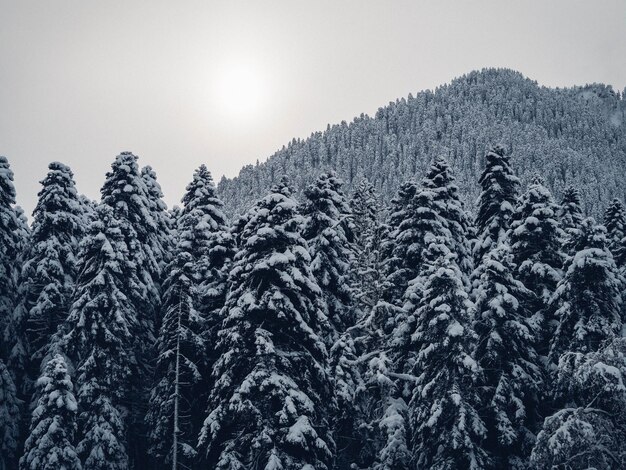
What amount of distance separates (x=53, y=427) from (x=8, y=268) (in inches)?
448

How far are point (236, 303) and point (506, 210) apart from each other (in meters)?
17.0

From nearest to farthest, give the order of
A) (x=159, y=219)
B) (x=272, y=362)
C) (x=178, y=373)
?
1. (x=272, y=362)
2. (x=178, y=373)
3. (x=159, y=219)

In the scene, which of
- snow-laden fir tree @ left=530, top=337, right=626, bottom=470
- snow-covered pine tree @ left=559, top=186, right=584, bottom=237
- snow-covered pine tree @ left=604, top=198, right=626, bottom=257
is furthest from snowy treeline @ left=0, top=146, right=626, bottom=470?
snow-covered pine tree @ left=604, top=198, right=626, bottom=257

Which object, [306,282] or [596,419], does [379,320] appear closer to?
[306,282]

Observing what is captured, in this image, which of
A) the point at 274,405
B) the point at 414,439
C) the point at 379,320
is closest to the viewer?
the point at 274,405

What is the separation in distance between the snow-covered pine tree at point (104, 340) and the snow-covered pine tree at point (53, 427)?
42.9 inches

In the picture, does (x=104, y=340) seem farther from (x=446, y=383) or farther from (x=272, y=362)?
(x=446, y=383)

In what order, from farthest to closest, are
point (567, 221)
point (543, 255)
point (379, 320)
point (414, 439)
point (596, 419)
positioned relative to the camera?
1. point (567, 221)
2. point (543, 255)
3. point (379, 320)
4. point (414, 439)
5. point (596, 419)

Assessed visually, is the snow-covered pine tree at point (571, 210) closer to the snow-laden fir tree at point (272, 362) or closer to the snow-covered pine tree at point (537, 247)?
the snow-covered pine tree at point (537, 247)

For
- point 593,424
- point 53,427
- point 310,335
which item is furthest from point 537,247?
point 53,427

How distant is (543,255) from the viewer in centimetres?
2847

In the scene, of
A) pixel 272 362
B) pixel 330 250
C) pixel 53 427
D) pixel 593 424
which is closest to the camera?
pixel 593 424

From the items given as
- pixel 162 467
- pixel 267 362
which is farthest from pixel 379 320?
pixel 162 467

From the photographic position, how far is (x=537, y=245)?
2861 cm
